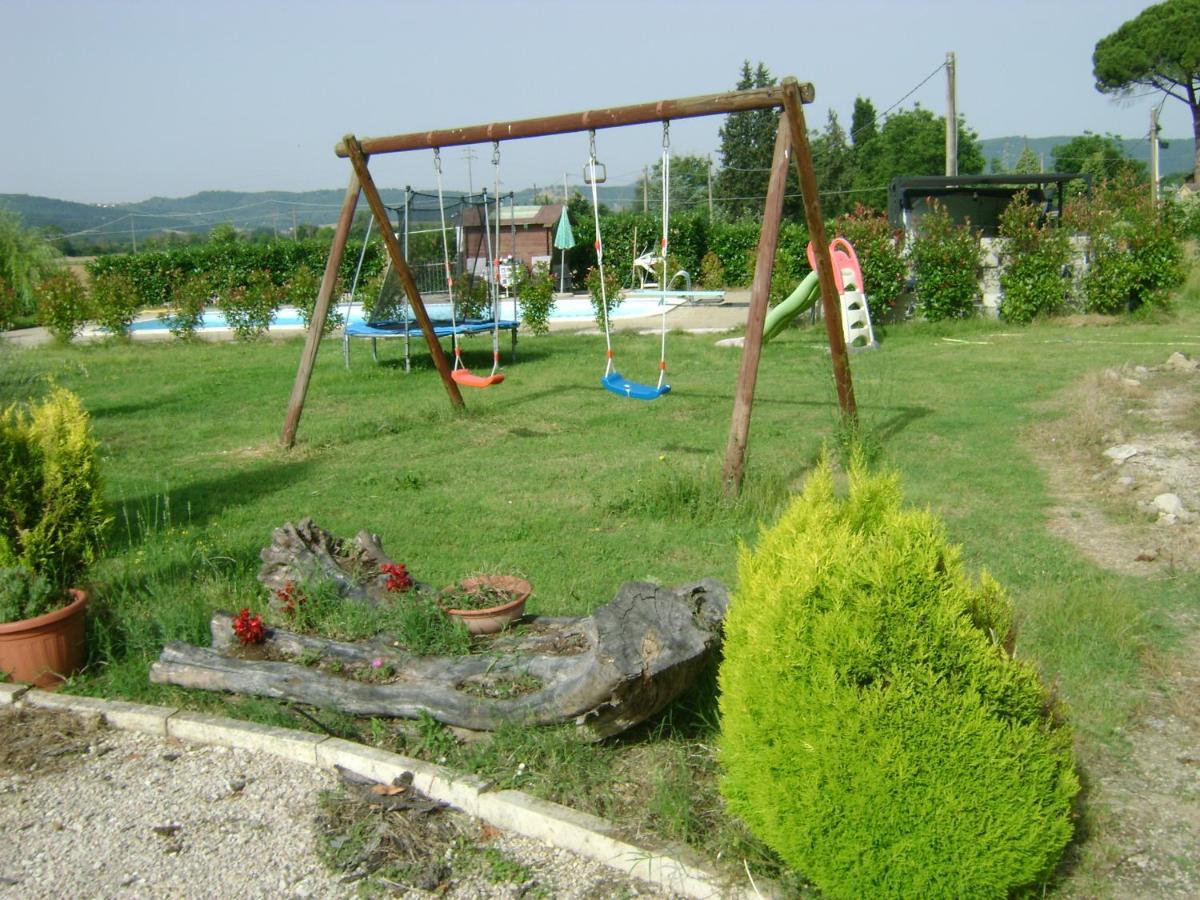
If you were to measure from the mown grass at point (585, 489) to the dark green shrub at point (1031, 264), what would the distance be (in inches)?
51.0

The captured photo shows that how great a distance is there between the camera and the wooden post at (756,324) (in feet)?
20.7

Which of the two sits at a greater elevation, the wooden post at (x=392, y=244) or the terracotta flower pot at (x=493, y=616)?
the wooden post at (x=392, y=244)

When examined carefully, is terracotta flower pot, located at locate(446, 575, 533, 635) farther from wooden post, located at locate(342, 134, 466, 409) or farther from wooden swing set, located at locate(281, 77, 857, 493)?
wooden post, located at locate(342, 134, 466, 409)

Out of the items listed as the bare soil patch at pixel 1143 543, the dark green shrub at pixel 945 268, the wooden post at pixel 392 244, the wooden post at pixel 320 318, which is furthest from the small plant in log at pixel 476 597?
the dark green shrub at pixel 945 268

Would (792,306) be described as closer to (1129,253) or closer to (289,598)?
(289,598)

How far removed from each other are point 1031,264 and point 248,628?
13.8 meters

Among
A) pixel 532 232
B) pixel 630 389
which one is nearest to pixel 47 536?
pixel 630 389

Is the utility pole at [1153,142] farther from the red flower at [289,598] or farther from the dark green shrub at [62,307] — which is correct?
the red flower at [289,598]

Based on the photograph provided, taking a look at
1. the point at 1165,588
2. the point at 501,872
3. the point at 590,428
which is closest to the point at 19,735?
the point at 501,872

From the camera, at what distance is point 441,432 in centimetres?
904

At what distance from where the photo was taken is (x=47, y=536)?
14.6 ft

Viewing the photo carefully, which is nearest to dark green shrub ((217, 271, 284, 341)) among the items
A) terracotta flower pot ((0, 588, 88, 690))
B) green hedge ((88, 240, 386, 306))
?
green hedge ((88, 240, 386, 306))

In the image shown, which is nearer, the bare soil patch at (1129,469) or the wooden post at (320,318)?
the bare soil patch at (1129,469)

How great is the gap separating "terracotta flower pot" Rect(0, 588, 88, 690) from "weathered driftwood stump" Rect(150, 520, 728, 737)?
0.57m
